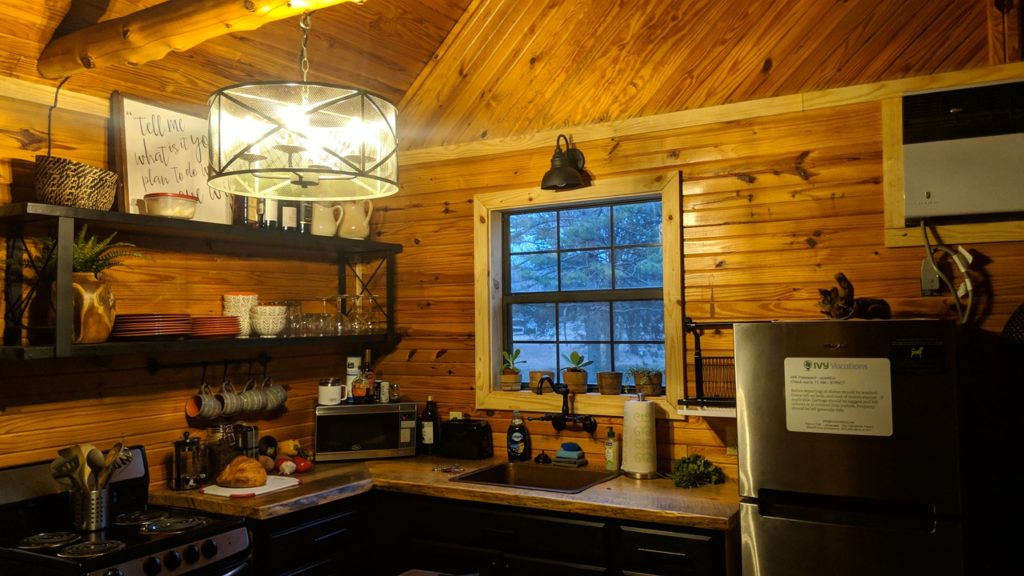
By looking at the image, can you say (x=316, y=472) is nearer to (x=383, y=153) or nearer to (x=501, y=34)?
(x=383, y=153)

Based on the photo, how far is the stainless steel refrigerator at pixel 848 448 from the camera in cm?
223

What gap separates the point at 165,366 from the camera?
3043 millimetres

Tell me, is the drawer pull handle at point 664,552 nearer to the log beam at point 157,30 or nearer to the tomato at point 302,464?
the tomato at point 302,464

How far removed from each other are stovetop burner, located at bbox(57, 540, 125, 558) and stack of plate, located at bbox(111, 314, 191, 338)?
681 millimetres

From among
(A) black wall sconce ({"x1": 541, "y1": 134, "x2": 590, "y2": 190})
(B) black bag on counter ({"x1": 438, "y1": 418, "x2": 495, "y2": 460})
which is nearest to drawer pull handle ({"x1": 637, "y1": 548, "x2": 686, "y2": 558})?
(B) black bag on counter ({"x1": 438, "y1": 418, "x2": 495, "y2": 460})

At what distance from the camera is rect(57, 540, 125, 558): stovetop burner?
2.20 m

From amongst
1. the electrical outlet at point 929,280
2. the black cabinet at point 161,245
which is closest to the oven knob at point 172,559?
the black cabinet at point 161,245

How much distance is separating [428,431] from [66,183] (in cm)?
184

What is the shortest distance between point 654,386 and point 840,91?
4.42 feet

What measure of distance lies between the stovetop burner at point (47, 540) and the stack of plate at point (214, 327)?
30.2 inches

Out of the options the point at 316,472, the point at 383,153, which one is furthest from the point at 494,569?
the point at 383,153

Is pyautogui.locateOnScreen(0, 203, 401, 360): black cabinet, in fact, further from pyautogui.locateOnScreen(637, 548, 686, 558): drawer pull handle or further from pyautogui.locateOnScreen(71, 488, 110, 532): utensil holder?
pyautogui.locateOnScreen(637, 548, 686, 558): drawer pull handle

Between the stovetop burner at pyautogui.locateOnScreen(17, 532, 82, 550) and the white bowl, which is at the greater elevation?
the white bowl

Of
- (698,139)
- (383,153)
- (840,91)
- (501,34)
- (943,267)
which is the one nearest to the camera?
(383,153)
